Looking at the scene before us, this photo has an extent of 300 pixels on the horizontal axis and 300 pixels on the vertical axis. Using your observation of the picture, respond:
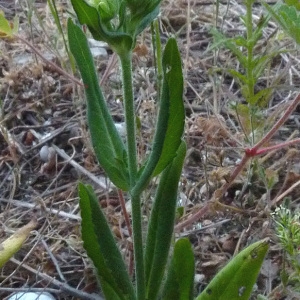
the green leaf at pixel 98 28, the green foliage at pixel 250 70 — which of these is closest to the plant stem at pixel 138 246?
the green leaf at pixel 98 28

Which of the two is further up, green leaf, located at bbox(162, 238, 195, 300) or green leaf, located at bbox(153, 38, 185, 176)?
green leaf, located at bbox(153, 38, 185, 176)

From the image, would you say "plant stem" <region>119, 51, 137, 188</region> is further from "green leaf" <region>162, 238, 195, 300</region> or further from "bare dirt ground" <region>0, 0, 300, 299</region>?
"bare dirt ground" <region>0, 0, 300, 299</region>

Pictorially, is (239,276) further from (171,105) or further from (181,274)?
(171,105)

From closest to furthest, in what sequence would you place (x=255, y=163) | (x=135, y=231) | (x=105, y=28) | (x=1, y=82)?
(x=105, y=28)
(x=135, y=231)
(x=255, y=163)
(x=1, y=82)

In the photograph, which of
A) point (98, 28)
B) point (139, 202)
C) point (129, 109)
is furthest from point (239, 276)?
point (98, 28)

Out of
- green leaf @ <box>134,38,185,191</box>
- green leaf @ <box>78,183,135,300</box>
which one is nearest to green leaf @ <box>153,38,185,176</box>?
→ green leaf @ <box>134,38,185,191</box>

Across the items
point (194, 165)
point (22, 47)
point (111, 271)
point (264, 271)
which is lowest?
point (264, 271)

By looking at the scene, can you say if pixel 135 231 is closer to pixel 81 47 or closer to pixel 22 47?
pixel 81 47

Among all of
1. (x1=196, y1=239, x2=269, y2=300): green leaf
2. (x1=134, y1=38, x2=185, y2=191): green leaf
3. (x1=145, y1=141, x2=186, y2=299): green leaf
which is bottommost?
(x1=196, y1=239, x2=269, y2=300): green leaf

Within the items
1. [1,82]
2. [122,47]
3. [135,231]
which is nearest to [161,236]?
[135,231]
